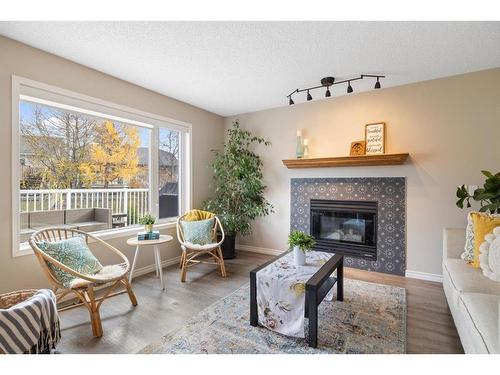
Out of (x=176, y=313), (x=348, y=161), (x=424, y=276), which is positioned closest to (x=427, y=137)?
(x=348, y=161)

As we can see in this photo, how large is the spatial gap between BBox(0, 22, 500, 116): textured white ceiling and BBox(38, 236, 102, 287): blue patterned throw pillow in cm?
179

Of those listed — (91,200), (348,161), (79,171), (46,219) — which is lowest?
(46,219)

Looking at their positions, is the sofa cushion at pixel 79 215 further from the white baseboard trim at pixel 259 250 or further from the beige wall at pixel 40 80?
the white baseboard trim at pixel 259 250

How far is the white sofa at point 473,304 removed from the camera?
1308mm

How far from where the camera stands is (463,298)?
1.71m

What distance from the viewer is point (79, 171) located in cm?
300

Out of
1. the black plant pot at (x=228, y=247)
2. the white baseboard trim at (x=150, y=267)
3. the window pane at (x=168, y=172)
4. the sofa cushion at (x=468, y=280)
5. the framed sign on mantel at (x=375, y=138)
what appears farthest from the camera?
the black plant pot at (x=228, y=247)

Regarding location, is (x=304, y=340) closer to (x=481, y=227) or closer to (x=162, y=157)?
(x=481, y=227)

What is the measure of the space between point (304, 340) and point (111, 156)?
2977 millimetres

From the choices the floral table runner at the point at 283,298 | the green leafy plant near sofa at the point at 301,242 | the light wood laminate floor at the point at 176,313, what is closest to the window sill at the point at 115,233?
the light wood laminate floor at the point at 176,313

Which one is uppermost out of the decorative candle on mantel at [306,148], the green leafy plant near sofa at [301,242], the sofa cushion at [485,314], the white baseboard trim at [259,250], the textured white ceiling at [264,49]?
the textured white ceiling at [264,49]

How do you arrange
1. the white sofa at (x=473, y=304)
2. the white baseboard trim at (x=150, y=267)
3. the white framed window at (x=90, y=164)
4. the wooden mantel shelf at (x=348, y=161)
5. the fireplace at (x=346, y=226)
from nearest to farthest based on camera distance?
the white sofa at (x=473, y=304), the white framed window at (x=90, y=164), the wooden mantel shelf at (x=348, y=161), the white baseboard trim at (x=150, y=267), the fireplace at (x=346, y=226)

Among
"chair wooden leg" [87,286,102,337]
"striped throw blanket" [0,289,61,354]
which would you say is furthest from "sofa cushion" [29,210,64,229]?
"striped throw blanket" [0,289,61,354]
